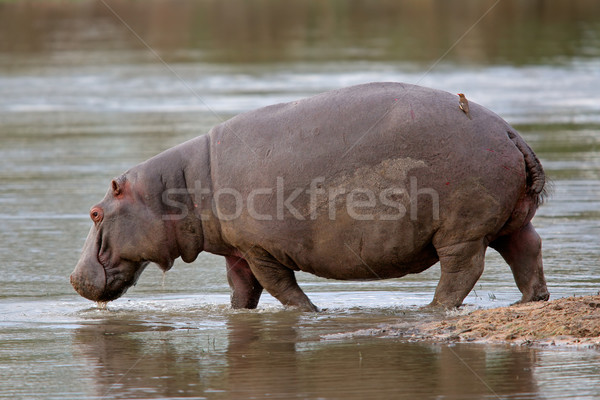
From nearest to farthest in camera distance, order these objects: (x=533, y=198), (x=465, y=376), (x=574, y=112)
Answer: (x=465, y=376) → (x=533, y=198) → (x=574, y=112)

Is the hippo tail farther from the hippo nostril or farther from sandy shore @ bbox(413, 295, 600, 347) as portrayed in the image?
the hippo nostril

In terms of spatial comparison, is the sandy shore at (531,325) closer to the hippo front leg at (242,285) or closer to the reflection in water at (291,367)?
the reflection in water at (291,367)

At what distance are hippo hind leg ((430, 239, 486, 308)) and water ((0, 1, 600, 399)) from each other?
196 mm

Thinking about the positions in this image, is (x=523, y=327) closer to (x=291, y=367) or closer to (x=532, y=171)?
(x=532, y=171)

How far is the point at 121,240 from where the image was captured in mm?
8156

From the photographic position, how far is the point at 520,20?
35938 millimetres

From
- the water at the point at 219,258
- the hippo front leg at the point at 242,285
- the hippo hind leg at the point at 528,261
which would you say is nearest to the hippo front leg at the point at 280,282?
the water at the point at 219,258

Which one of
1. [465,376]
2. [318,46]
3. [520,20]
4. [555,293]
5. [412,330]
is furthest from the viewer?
[520,20]

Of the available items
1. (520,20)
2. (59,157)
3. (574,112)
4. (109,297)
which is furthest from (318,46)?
(109,297)

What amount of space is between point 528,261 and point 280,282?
1.80 metres

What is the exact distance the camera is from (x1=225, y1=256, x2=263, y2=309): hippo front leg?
831cm

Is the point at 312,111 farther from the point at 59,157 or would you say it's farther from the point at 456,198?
the point at 59,157

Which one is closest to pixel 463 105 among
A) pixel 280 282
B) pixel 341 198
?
pixel 341 198

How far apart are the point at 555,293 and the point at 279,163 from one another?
2336 mm
